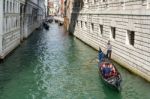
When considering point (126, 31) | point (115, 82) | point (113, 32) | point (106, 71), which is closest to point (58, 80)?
point (106, 71)

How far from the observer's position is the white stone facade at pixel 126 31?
17567 millimetres

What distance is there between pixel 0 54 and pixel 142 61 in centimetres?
982

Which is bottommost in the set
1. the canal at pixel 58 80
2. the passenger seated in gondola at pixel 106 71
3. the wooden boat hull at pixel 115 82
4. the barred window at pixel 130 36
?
the canal at pixel 58 80

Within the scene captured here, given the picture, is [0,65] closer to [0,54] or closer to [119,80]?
[0,54]

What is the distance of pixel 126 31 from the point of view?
2102 centimetres

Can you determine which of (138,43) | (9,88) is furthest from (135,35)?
(9,88)

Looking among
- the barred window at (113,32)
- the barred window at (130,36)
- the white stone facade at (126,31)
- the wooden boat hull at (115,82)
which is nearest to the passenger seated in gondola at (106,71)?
the wooden boat hull at (115,82)

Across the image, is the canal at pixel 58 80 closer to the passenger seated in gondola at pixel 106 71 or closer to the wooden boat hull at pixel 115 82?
the wooden boat hull at pixel 115 82

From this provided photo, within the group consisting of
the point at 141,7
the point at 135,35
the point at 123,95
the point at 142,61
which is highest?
the point at 141,7

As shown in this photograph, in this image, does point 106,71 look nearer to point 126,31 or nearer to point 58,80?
point 58,80

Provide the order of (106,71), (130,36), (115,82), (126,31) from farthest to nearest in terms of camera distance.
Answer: (126,31), (130,36), (106,71), (115,82)

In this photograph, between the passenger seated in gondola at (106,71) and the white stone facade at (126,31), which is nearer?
the passenger seated in gondola at (106,71)

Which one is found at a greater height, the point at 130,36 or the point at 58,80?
the point at 130,36

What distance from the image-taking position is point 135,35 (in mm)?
19234
